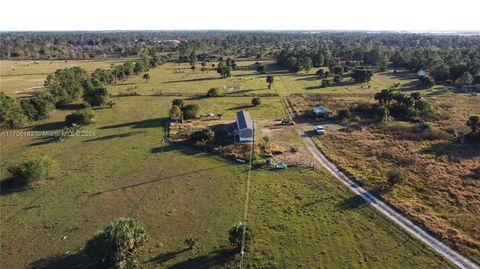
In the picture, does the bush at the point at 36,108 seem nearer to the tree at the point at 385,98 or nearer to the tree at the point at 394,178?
the tree at the point at 394,178

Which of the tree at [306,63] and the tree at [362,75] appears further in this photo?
the tree at [306,63]

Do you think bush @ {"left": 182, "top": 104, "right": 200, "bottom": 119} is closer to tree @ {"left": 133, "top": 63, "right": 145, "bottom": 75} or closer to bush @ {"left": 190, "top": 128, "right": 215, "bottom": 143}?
bush @ {"left": 190, "top": 128, "right": 215, "bottom": 143}

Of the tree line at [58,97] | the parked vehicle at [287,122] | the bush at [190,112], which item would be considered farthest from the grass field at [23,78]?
the parked vehicle at [287,122]

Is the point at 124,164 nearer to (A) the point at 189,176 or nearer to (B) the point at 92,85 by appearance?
(A) the point at 189,176

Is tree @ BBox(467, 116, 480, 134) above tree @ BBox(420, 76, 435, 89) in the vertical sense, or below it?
below

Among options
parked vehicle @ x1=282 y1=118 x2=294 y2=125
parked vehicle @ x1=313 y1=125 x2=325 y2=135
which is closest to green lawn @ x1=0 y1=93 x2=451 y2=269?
parked vehicle @ x1=313 y1=125 x2=325 y2=135

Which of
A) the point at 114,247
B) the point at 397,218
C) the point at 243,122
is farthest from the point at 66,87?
the point at 397,218
